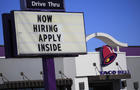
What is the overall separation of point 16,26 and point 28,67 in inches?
465

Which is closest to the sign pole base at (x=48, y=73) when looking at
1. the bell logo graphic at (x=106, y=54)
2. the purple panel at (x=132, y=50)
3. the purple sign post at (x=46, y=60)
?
the purple sign post at (x=46, y=60)

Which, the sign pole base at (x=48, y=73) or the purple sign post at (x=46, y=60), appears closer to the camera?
the purple sign post at (x=46, y=60)

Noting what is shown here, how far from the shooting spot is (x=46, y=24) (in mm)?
17281

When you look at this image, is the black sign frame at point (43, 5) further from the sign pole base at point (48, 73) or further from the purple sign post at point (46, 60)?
the sign pole base at point (48, 73)

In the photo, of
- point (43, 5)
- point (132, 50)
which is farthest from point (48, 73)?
point (132, 50)

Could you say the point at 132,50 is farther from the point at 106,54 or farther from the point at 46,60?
the point at 46,60

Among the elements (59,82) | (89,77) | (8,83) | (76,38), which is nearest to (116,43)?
(89,77)

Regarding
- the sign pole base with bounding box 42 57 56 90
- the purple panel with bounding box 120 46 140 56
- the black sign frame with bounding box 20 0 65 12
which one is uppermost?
the black sign frame with bounding box 20 0 65 12

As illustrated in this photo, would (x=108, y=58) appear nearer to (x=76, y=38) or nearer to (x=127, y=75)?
(x=127, y=75)

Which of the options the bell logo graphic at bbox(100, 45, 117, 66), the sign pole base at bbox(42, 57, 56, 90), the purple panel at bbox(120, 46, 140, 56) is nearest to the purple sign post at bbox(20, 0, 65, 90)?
the sign pole base at bbox(42, 57, 56, 90)

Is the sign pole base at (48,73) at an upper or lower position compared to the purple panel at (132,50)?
lower

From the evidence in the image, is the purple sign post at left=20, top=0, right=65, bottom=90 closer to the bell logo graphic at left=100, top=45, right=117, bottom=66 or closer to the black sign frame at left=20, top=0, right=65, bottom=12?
the black sign frame at left=20, top=0, right=65, bottom=12

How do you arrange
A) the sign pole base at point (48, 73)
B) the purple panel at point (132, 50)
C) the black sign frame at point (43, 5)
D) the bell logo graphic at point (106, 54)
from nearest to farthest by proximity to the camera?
the black sign frame at point (43, 5)
the sign pole base at point (48, 73)
the bell logo graphic at point (106, 54)
the purple panel at point (132, 50)

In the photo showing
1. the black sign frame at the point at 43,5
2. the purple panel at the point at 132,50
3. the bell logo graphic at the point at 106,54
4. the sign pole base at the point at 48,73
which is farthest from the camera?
the purple panel at the point at 132,50
